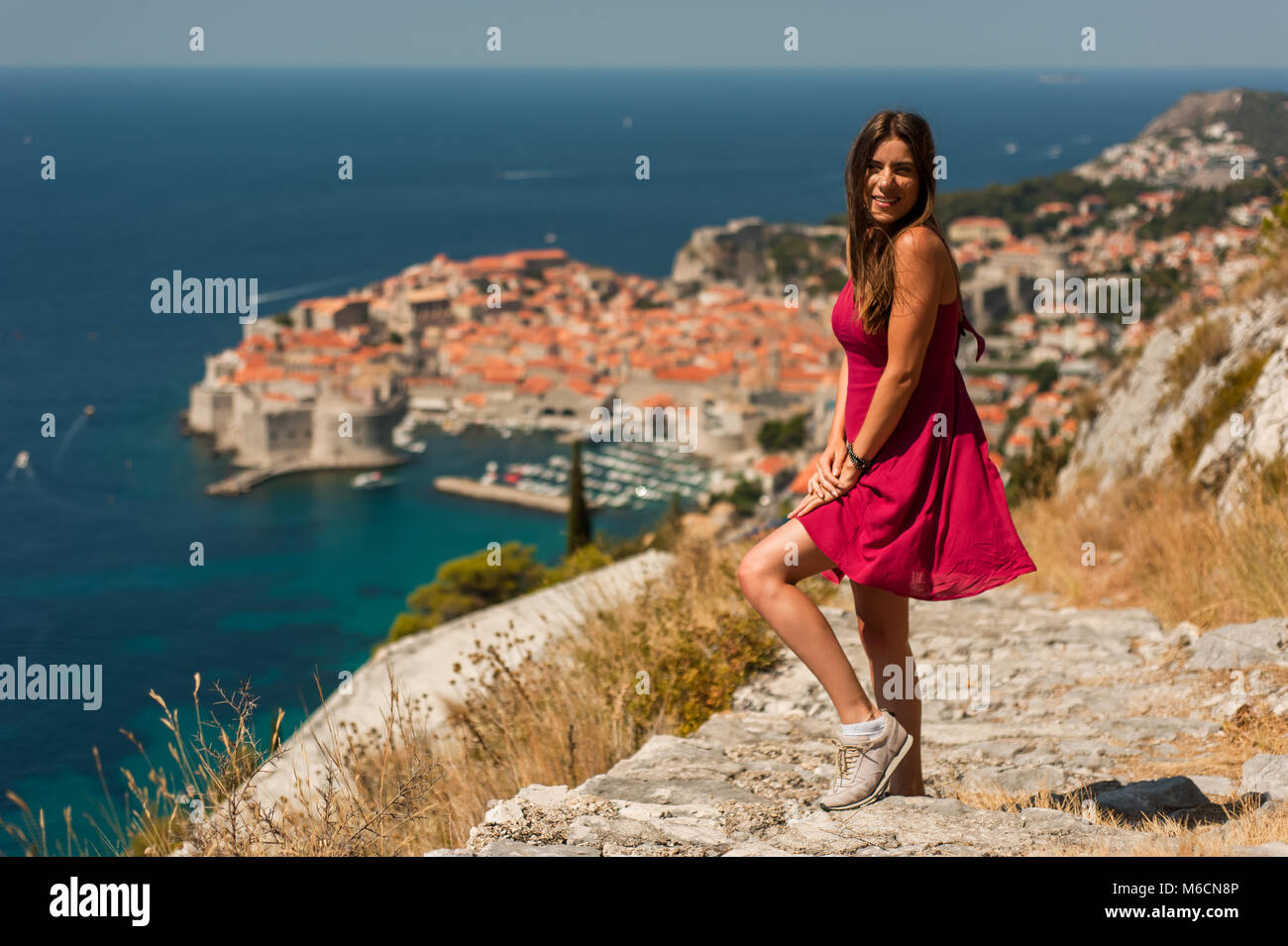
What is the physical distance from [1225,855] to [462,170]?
105377 millimetres

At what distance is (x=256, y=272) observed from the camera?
→ 64.2 meters

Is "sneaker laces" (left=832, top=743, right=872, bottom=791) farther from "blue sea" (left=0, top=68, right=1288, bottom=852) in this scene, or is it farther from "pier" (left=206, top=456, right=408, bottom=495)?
"pier" (left=206, top=456, right=408, bottom=495)

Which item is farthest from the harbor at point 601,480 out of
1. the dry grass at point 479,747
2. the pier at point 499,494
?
the dry grass at point 479,747

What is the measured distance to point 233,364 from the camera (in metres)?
46.0

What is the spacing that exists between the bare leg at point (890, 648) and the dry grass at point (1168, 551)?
4.54ft

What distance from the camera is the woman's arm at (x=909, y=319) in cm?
159

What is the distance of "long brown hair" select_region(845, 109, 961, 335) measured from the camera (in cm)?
162

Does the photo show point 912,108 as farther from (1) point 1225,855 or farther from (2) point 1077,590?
(2) point 1077,590

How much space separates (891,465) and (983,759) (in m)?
0.88

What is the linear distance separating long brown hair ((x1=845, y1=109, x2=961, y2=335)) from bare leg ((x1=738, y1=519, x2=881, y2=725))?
13.0 inches
